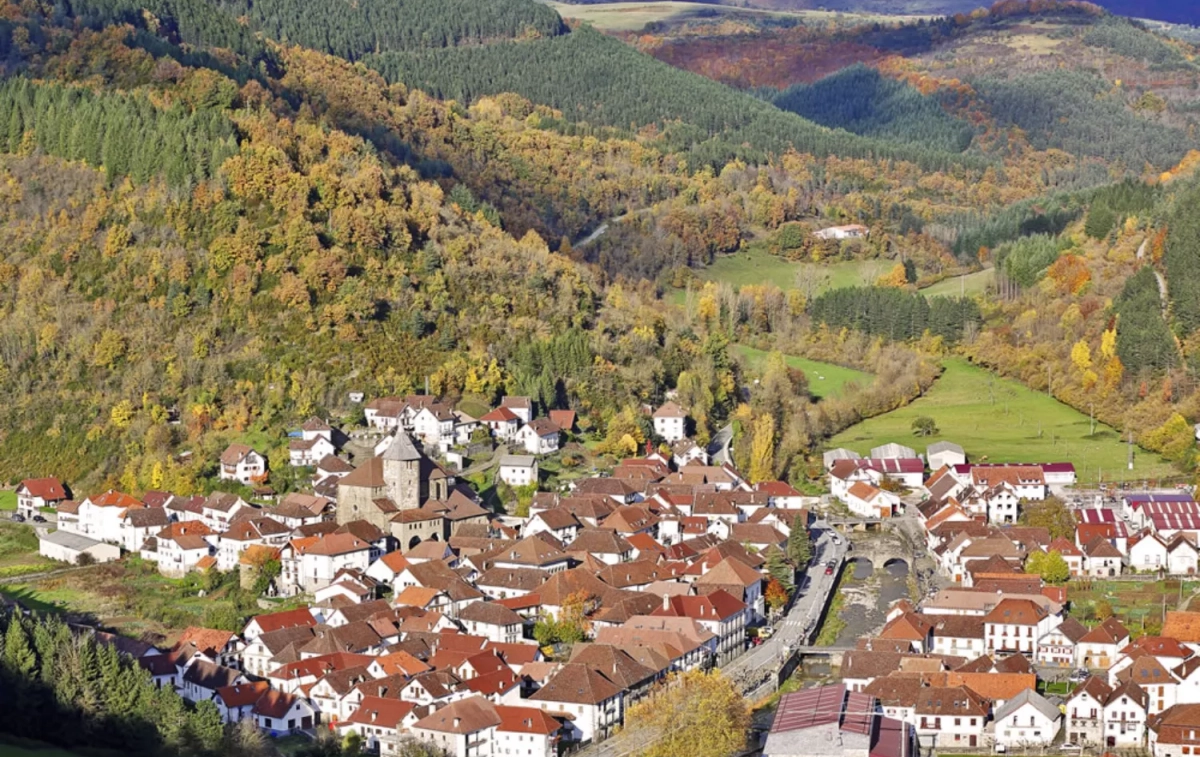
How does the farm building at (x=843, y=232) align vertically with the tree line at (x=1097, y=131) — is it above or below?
above

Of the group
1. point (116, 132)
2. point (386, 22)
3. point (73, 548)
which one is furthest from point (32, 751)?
point (386, 22)

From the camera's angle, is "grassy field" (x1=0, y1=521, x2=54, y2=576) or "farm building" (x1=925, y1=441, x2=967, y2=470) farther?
"farm building" (x1=925, y1=441, x2=967, y2=470)

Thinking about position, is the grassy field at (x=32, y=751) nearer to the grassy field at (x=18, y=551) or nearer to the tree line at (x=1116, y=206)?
the grassy field at (x=18, y=551)

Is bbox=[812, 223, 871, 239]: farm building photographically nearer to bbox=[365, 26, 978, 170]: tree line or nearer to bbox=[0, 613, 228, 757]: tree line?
bbox=[365, 26, 978, 170]: tree line

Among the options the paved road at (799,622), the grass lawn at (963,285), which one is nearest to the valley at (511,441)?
the paved road at (799,622)

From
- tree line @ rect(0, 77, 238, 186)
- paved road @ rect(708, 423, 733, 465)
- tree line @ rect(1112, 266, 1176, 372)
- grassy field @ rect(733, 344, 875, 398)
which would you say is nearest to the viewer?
paved road @ rect(708, 423, 733, 465)

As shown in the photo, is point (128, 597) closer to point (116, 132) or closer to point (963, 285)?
point (116, 132)

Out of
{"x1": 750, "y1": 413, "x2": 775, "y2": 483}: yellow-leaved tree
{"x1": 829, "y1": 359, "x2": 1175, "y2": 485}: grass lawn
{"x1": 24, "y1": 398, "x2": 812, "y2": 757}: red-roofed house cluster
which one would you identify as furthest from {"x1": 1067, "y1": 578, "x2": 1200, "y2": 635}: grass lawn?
{"x1": 750, "y1": 413, "x2": 775, "y2": 483}: yellow-leaved tree
